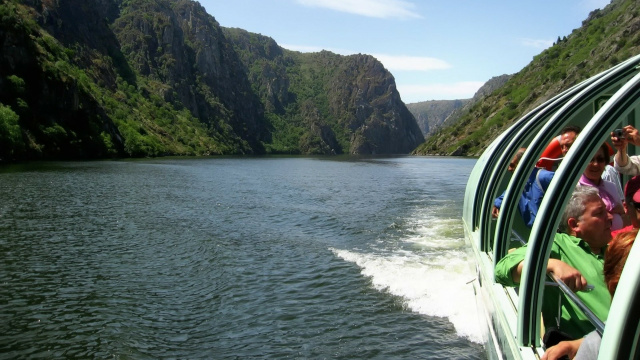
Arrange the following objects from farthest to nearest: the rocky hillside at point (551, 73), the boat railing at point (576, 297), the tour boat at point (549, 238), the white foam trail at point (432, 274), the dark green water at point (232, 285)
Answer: the rocky hillside at point (551, 73) → the white foam trail at point (432, 274) → the dark green water at point (232, 285) → the boat railing at point (576, 297) → the tour boat at point (549, 238)

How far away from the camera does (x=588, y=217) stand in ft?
13.5


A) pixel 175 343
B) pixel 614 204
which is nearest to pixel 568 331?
pixel 614 204

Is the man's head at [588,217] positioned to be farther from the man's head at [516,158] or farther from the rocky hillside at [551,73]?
the rocky hillside at [551,73]

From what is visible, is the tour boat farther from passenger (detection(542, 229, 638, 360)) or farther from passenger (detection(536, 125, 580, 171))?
passenger (detection(536, 125, 580, 171))

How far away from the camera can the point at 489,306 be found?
6.20m

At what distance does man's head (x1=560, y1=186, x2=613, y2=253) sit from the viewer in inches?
161

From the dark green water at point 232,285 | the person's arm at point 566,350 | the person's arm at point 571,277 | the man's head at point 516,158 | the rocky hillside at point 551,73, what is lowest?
the dark green water at point 232,285

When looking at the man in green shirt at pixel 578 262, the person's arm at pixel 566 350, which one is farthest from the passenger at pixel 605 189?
the person's arm at pixel 566 350

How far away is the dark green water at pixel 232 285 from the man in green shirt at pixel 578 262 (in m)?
3.45

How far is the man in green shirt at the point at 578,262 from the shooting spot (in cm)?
392

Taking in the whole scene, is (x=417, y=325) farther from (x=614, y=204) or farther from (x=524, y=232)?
(x=614, y=204)

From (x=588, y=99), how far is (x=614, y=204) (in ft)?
5.50

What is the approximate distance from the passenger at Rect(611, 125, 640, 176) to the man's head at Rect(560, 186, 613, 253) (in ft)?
→ 4.95

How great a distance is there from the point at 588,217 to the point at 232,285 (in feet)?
28.8
